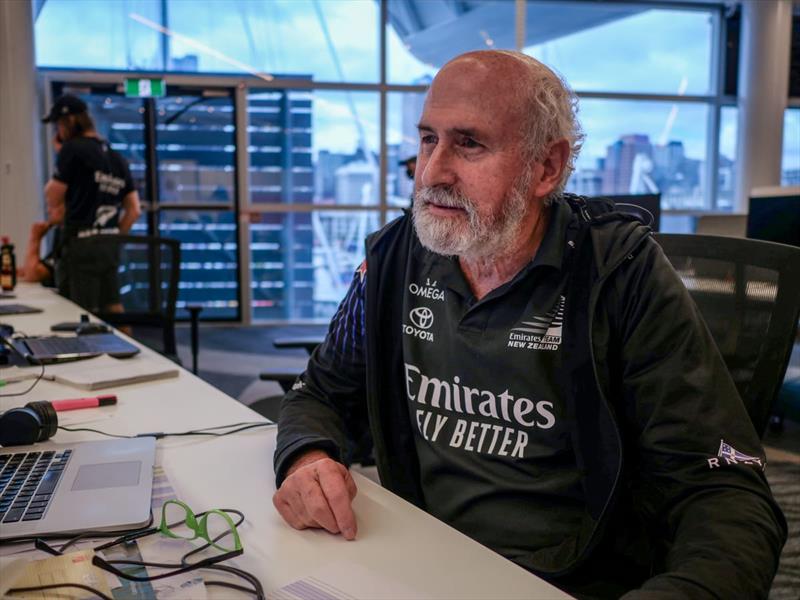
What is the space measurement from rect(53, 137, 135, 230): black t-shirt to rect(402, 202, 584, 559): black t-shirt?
10.3 feet

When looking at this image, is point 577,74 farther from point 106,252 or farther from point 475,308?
point 475,308

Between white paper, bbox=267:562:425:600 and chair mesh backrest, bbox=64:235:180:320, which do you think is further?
chair mesh backrest, bbox=64:235:180:320

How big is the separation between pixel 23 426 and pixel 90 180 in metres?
3.12

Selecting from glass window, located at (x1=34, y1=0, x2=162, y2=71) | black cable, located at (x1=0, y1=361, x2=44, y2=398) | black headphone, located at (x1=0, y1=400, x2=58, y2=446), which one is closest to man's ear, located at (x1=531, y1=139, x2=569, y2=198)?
black headphone, located at (x1=0, y1=400, x2=58, y2=446)

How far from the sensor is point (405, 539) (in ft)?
2.70

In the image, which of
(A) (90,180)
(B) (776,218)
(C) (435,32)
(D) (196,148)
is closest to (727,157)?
(C) (435,32)

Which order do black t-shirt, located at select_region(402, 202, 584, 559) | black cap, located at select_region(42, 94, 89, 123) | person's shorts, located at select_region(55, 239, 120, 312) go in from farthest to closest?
black cap, located at select_region(42, 94, 89, 123) → person's shorts, located at select_region(55, 239, 120, 312) → black t-shirt, located at select_region(402, 202, 584, 559)

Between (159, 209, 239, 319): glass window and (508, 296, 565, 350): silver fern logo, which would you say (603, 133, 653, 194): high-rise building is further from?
(508, 296, 565, 350): silver fern logo

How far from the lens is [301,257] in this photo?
6.80 meters

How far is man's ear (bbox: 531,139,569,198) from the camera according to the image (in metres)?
1.17

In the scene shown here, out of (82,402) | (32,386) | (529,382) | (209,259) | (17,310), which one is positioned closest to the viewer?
(529,382)

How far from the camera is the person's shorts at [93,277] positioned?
2799mm

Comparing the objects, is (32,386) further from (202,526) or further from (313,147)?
(313,147)

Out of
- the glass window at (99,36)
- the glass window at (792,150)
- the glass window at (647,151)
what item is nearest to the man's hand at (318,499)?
the glass window at (99,36)
